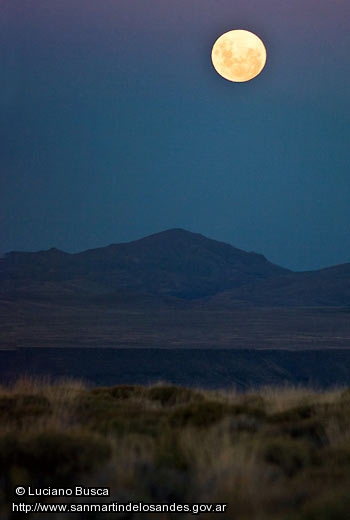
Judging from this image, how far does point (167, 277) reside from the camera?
5674 inches

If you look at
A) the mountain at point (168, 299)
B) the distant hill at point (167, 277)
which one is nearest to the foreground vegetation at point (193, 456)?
the mountain at point (168, 299)

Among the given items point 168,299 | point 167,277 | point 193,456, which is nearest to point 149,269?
point 167,277

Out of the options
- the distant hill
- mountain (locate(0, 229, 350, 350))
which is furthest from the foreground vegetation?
the distant hill

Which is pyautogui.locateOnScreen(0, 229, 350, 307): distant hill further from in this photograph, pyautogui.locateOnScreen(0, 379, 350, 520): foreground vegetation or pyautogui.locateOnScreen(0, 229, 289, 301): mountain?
pyautogui.locateOnScreen(0, 379, 350, 520): foreground vegetation

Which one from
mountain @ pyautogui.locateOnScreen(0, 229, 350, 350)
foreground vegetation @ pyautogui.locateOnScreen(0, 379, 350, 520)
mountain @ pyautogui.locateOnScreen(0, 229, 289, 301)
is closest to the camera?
foreground vegetation @ pyautogui.locateOnScreen(0, 379, 350, 520)

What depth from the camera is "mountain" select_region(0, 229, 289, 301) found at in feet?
433

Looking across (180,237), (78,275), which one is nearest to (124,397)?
(78,275)

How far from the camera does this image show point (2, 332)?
215 feet

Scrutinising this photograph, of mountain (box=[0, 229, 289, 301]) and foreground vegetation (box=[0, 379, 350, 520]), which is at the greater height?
mountain (box=[0, 229, 289, 301])

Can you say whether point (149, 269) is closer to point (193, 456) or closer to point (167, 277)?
point (167, 277)

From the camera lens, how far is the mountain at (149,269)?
13188 centimetres

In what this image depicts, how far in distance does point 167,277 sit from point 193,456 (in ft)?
446

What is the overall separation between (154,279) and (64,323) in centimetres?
6618

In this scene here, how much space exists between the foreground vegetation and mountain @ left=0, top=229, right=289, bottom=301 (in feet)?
352
